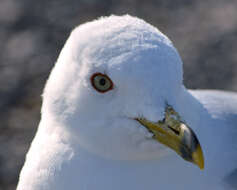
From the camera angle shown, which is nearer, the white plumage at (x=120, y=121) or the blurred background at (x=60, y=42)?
the white plumage at (x=120, y=121)

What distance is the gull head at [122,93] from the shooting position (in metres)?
1.63

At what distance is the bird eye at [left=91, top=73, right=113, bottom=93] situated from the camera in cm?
168

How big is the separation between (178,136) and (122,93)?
21 centimetres

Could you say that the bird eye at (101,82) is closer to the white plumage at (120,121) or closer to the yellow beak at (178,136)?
the white plumage at (120,121)

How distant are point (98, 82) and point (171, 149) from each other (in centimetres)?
30

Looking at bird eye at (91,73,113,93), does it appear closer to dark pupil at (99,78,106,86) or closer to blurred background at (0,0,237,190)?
dark pupil at (99,78,106,86)

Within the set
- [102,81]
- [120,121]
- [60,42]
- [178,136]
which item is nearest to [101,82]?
[102,81]

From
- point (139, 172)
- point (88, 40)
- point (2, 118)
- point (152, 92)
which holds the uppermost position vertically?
point (2, 118)

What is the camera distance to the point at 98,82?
1695mm

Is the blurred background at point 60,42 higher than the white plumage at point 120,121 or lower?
higher

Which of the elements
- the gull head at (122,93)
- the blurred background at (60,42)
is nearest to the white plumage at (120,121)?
the gull head at (122,93)

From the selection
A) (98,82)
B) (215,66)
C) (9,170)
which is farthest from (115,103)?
(215,66)

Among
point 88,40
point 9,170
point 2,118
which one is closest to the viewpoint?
point 88,40

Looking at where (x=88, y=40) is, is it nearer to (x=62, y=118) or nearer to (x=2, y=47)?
(x=62, y=118)
